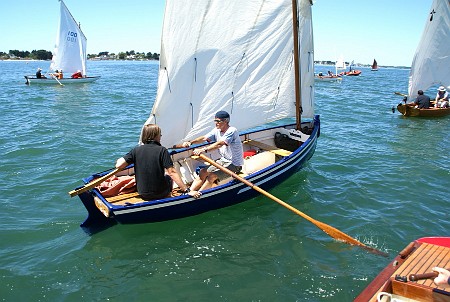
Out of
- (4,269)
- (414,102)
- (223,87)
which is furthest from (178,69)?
(414,102)

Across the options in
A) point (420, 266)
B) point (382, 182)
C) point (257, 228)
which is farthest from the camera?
point (382, 182)

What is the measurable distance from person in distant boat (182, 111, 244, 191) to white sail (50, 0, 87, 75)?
36241mm

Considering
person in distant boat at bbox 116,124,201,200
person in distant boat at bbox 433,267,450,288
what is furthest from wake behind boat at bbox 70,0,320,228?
person in distant boat at bbox 433,267,450,288

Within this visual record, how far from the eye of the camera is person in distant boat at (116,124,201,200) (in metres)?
7.31

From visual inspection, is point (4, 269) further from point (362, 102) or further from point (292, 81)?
point (362, 102)

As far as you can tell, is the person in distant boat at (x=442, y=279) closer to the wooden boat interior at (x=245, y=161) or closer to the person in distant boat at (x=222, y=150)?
the person in distant boat at (x=222, y=150)

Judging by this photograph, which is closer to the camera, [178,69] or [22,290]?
[22,290]

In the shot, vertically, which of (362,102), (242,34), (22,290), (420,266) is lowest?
(22,290)

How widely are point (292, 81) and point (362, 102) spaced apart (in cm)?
2231

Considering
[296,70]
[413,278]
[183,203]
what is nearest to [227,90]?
[296,70]

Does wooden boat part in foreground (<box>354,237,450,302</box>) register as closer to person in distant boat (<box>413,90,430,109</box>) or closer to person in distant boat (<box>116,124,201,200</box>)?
person in distant boat (<box>116,124,201,200</box>)

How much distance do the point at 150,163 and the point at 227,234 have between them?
2.49 meters

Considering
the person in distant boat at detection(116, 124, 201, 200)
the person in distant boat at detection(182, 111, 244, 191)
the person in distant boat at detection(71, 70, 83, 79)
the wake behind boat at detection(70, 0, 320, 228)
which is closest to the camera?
the person in distant boat at detection(116, 124, 201, 200)

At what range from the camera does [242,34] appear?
10.1m
